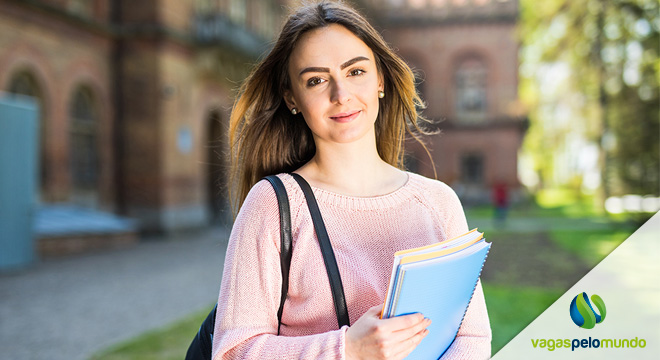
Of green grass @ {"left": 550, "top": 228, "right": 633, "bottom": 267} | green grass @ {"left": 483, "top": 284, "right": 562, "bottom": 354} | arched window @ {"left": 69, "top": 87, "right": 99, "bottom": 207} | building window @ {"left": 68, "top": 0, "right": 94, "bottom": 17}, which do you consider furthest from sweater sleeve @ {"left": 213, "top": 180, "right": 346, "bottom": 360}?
building window @ {"left": 68, "top": 0, "right": 94, "bottom": 17}

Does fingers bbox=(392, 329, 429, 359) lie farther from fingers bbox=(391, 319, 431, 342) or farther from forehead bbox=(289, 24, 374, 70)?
forehead bbox=(289, 24, 374, 70)

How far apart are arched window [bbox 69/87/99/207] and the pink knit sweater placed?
13.8 m

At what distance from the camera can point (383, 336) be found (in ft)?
4.53

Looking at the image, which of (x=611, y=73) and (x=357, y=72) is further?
(x=611, y=73)

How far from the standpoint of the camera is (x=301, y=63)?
5.68 ft

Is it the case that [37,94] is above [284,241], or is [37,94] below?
above

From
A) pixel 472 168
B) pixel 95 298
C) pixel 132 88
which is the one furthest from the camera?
pixel 472 168

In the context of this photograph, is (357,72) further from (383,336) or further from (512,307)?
(512,307)

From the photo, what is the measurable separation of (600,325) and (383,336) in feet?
16.6

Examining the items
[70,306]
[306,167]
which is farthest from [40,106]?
[306,167]

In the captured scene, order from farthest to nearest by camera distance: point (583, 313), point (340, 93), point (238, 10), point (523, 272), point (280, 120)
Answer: point (238, 10)
point (523, 272)
point (583, 313)
point (280, 120)
point (340, 93)

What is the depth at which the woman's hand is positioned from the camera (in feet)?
4.55

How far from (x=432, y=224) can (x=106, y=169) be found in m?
15.0

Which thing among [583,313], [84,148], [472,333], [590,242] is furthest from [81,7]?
[472,333]
